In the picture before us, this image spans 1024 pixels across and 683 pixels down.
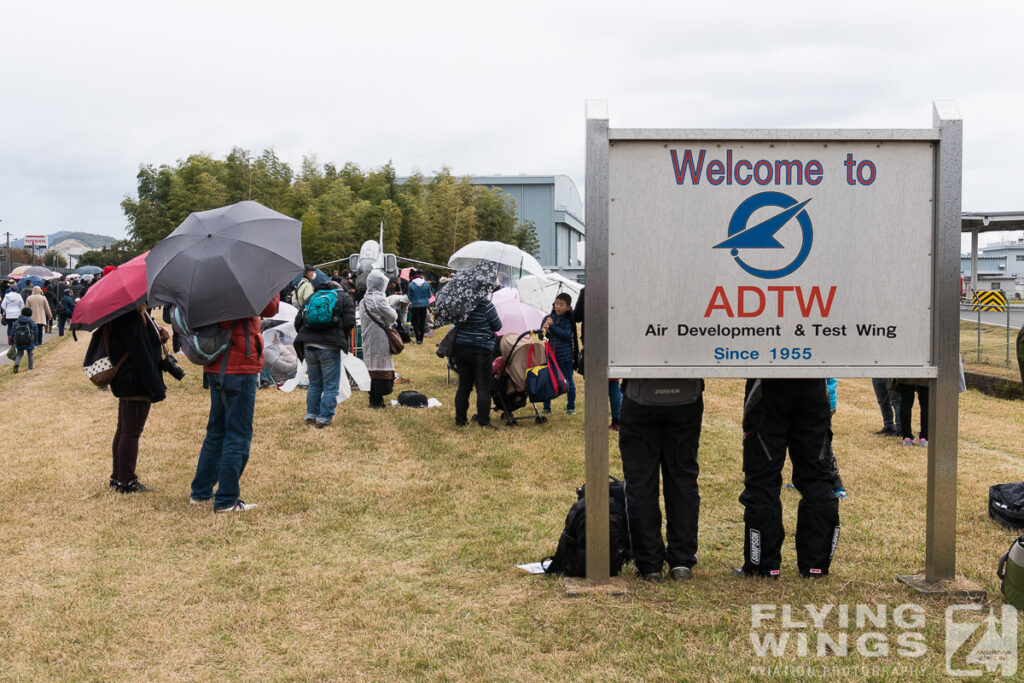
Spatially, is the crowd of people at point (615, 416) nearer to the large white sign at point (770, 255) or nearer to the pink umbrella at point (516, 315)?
the large white sign at point (770, 255)

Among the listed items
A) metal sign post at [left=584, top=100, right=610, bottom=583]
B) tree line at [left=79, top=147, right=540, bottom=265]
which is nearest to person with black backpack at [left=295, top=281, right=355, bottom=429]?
metal sign post at [left=584, top=100, right=610, bottom=583]

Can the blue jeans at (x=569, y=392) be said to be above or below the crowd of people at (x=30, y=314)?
below

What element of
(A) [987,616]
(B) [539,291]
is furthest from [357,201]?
(A) [987,616]

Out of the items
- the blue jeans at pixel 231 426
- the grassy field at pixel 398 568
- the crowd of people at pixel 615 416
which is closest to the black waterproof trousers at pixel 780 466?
the crowd of people at pixel 615 416

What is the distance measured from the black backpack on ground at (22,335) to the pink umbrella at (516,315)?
29.1 feet

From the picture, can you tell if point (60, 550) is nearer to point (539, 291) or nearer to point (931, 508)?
point (931, 508)

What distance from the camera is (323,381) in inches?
369

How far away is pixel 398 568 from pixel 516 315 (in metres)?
7.18

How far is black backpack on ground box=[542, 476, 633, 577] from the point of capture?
4230 mm

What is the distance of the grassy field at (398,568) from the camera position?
3.38 meters

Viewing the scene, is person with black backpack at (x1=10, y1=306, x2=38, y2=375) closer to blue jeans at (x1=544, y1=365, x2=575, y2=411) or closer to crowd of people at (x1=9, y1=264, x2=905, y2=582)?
crowd of people at (x1=9, y1=264, x2=905, y2=582)

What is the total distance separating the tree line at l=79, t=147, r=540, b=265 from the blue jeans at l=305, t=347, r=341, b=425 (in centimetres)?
2603

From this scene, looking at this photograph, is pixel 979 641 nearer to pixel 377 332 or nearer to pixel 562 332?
pixel 562 332

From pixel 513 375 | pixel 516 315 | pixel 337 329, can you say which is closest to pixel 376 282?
pixel 337 329
